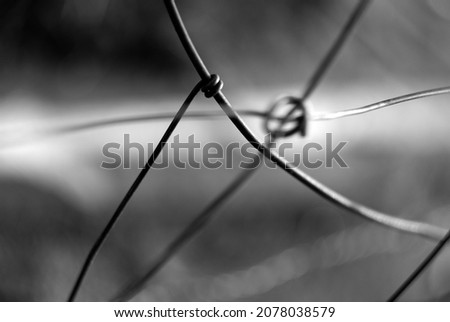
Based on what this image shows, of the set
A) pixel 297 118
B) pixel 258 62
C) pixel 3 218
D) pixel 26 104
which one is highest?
pixel 258 62

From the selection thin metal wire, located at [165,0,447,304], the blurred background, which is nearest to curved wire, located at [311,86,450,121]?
thin metal wire, located at [165,0,447,304]

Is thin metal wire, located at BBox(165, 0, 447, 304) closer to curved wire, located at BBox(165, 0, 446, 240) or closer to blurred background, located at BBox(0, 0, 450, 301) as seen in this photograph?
curved wire, located at BBox(165, 0, 446, 240)

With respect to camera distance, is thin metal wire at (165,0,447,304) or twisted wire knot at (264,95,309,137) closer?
thin metal wire at (165,0,447,304)

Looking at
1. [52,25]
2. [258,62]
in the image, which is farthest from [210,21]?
[52,25]

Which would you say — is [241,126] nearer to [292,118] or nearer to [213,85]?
[213,85]

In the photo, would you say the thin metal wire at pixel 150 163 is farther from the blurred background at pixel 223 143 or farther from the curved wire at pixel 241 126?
the blurred background at pixel 223 143

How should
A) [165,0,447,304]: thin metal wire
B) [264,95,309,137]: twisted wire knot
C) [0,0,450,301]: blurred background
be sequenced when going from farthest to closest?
[0,0,450,301]: blurred background < [264,95,309,137]: twisted wire knot < [165,0,447,304]: thin metal wire
